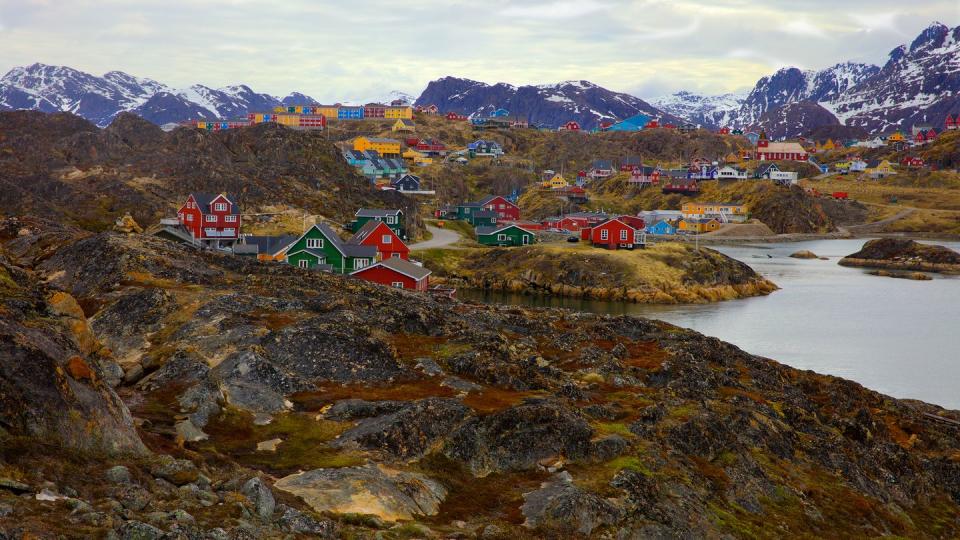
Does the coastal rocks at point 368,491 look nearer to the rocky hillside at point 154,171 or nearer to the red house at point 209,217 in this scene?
the red house at point 209,217

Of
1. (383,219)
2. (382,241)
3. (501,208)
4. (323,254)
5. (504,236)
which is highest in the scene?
(501,208)

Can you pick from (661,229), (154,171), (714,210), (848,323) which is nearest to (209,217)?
(154,171)

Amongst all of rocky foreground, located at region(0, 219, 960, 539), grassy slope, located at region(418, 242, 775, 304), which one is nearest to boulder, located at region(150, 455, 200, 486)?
rocky foreground, located at region(0, 219, 960, 539)

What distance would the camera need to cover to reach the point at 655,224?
544 feet

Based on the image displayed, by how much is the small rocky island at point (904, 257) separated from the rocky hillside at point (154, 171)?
258 feet

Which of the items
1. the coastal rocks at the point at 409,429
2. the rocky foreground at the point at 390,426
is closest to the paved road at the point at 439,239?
the rocky foreground at the point at 390,426

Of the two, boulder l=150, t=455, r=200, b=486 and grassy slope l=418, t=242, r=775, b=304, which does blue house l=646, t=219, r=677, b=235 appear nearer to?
grassy slope l=418, t=242, r=775, b=304

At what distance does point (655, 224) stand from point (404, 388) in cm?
14066

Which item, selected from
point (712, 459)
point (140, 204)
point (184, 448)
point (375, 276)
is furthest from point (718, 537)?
point (140, 204)

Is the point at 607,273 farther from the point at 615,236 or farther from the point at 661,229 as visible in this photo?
the point at 661,229

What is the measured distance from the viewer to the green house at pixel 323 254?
79.2 m

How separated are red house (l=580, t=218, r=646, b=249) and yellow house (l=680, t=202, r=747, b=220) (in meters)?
69.6

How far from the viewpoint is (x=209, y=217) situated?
9169 cm

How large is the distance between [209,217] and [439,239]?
4283 cm
